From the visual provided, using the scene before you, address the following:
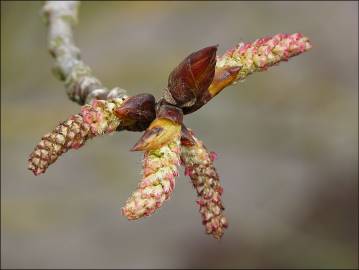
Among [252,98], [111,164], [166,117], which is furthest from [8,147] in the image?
[166,117]

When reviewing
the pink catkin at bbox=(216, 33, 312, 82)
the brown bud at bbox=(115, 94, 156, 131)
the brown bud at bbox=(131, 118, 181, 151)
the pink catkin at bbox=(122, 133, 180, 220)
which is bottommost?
the pink catkin at bbox=(122, 133, 180, 220)

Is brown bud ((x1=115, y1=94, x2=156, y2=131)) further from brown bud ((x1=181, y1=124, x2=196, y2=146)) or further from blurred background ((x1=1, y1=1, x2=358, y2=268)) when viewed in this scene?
blurred background ((x1=1, y1=1, x2=358, y2=268))

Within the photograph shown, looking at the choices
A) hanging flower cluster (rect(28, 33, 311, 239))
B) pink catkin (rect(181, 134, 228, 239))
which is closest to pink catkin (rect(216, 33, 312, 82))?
hanging flower cluster (rect(28, 33, 311, 239))

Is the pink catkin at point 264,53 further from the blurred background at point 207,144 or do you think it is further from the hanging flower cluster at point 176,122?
the blurred background at point 207,144

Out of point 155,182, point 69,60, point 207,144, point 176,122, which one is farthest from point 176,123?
point 207,144

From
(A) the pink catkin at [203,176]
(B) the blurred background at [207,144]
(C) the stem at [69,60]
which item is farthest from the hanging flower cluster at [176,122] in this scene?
(B) the blurred background at [207,144]

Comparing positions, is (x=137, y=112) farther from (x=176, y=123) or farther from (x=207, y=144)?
(x=207, y=144)
